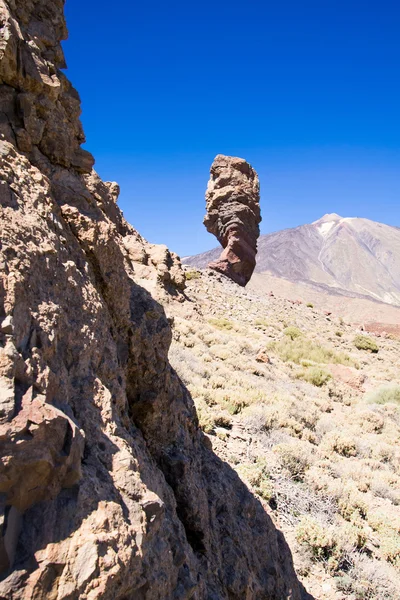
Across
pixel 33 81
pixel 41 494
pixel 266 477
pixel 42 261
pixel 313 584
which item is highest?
pixel 33 81

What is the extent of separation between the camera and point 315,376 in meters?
13.3

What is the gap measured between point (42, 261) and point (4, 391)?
954 mm

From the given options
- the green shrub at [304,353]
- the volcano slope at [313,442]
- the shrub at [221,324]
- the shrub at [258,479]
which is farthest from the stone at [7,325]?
the shrub at [221,324]

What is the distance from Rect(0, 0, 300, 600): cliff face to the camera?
1647 mm

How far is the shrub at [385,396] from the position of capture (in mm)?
12211

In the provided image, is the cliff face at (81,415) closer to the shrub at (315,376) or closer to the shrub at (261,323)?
the shrub at (315,376)

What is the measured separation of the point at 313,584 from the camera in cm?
479

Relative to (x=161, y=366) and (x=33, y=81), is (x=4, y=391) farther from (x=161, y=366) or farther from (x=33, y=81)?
(x=33, y=81)

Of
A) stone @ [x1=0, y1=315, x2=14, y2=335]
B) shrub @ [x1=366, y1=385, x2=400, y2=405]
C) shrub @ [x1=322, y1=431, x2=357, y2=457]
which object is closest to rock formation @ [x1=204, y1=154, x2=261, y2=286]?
shrub @ [x1=366, y1=385, x2=400, y2=405]

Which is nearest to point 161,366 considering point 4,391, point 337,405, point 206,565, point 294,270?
point 206,565

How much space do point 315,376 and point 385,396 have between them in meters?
2.19

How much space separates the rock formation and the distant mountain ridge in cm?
7481

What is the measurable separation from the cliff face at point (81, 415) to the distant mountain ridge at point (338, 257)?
100722mm

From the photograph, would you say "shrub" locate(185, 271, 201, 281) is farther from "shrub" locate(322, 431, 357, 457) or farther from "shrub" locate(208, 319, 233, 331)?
"shrub" locate(322, 431, 357, 457)
